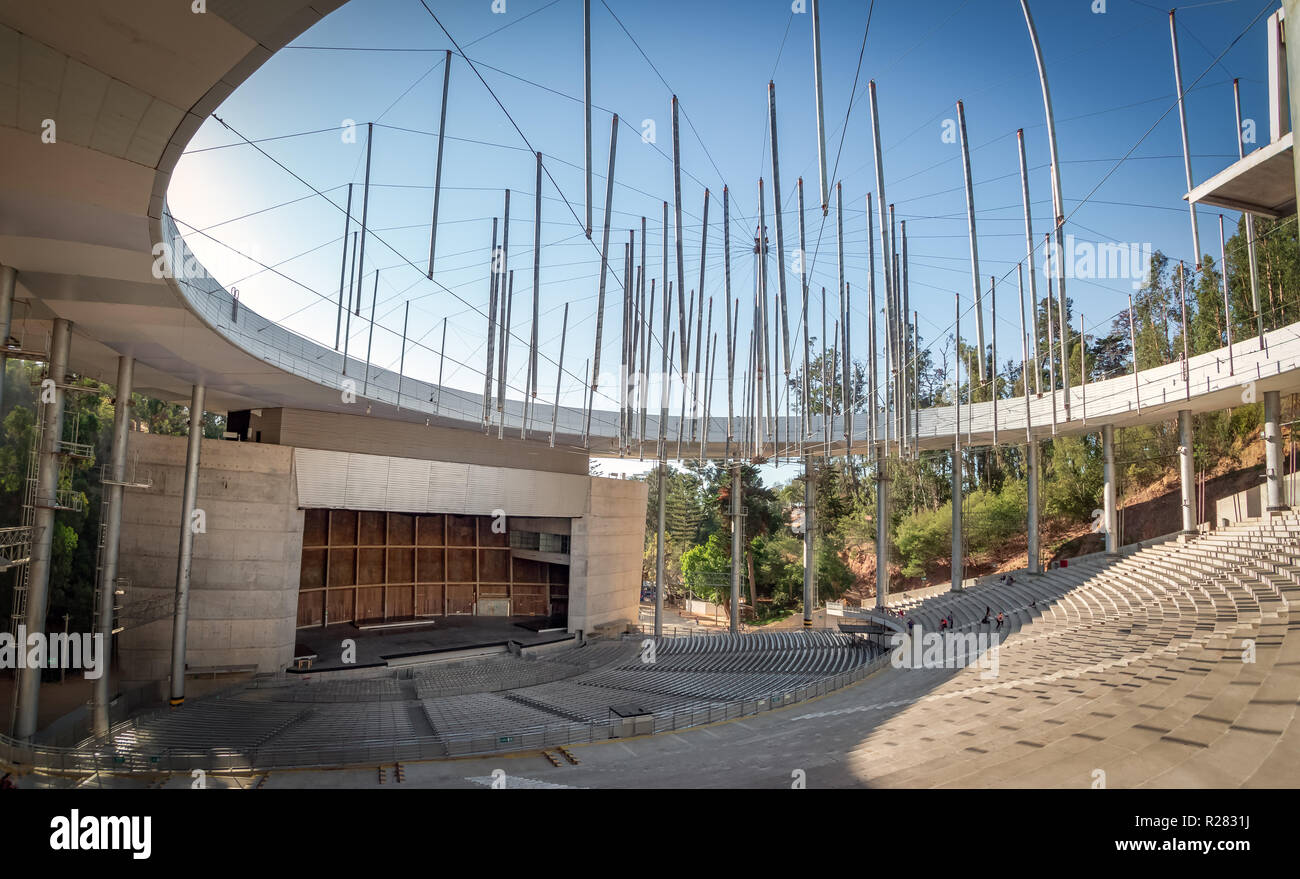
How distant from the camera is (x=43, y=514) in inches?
588

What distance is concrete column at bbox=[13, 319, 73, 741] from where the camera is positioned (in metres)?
14.8

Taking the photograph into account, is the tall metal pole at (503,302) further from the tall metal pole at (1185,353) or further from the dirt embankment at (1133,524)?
the dirt embankment at (1133,524)

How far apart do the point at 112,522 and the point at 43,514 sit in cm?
A: 366

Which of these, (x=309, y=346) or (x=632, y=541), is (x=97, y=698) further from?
(x=632, y=541)

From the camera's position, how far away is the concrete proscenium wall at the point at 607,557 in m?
34.2

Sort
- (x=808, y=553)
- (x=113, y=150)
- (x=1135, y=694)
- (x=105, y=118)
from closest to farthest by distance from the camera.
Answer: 1. (x=105, y=118)
2. (x=113, y=150)
3. (x=1135, y=694)
4. (x=808, y=553)

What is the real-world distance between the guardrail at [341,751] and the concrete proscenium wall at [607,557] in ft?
59.3

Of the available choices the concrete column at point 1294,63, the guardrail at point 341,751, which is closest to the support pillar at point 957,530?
the guardrail at point 341,751

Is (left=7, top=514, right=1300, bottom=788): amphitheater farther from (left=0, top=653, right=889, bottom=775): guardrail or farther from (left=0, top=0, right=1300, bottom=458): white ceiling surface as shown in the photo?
(left=0, top=0, right=1300, bottom=458): white ceiling surface

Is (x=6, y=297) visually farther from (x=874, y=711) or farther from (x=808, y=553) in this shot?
(x=808, y=553)

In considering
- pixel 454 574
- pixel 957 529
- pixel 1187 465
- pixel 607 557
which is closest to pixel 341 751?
pixel 607 557

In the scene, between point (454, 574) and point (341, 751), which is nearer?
point (341, 751)
